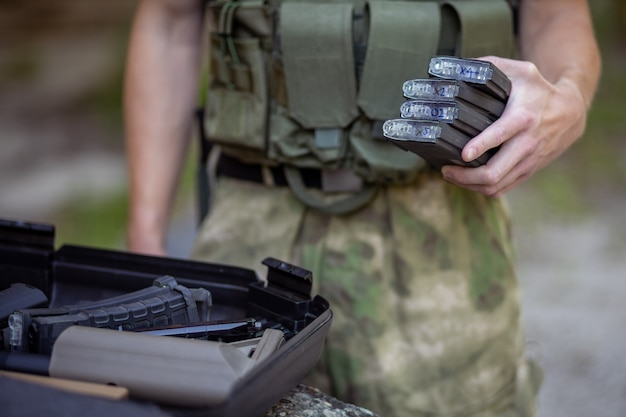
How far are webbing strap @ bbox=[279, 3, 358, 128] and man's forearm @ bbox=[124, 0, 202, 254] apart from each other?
37 cm

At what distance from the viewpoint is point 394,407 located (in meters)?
1.51

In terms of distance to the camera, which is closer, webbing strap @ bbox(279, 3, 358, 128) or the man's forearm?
webbing strap @ bbox(279, 3, 358, 128)

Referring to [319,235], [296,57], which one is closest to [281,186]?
[319,235]

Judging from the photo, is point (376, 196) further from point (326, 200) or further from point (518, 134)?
point (518, 134)

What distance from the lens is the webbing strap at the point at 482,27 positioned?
1.46m

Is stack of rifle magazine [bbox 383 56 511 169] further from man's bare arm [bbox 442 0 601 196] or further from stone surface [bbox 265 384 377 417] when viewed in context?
stone surface [bbox 265 384 377 417]

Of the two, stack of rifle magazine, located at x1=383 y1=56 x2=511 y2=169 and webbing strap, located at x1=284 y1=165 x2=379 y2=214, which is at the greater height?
stack of rifle magazine, located at x1=383 y1=56 x2=511 y2=169

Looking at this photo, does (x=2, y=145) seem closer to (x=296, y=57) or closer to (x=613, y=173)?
(x=613, y=173)

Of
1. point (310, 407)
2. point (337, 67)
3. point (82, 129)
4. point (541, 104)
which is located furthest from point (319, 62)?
point (82, 129)

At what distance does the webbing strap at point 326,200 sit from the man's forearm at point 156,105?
354mm

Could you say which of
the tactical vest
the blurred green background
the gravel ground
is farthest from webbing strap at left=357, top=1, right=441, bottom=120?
the blurred green background

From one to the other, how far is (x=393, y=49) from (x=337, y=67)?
0.10m

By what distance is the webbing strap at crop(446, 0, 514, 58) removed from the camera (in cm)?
146

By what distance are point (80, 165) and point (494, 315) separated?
12.5 ft
